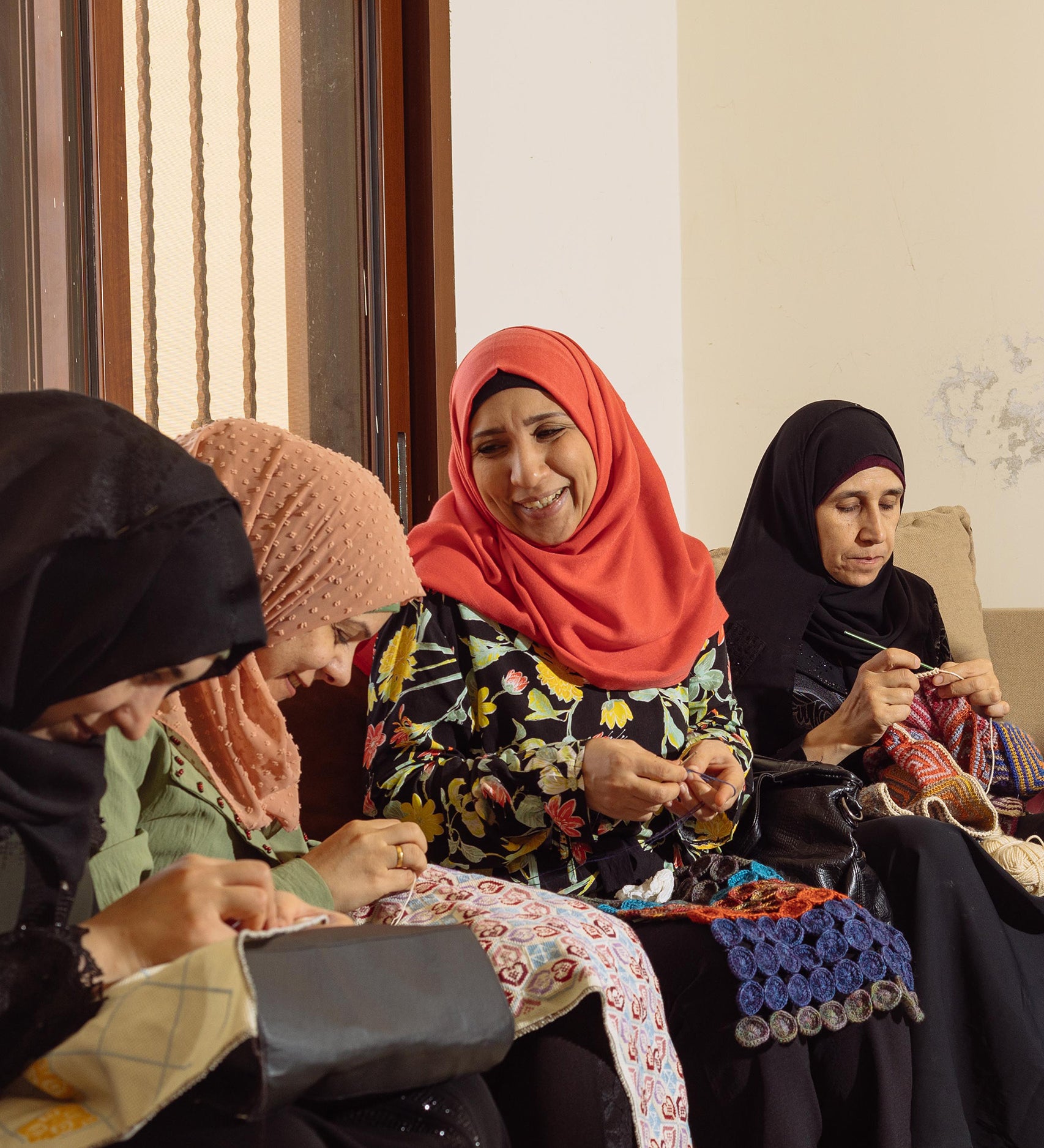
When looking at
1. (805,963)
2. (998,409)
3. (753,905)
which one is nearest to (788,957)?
(805,963)

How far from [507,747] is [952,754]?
900mm

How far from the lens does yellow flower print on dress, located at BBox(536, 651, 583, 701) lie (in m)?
1.80

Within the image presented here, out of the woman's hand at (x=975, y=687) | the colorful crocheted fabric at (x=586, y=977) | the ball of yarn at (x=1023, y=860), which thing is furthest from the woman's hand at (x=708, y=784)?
the woman's hand at (x=975, y=687)

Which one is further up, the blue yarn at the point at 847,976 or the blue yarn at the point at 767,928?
the blue yarn at the point at 767,928

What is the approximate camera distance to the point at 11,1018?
84 centimetres

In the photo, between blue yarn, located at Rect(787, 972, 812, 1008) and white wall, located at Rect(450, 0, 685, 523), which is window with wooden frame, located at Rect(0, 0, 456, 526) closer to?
white wall, located at Rect(450, 0, 685, 523)

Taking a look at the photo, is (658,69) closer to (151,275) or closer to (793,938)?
(151,275)

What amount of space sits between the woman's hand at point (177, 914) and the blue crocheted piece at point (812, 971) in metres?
0.62

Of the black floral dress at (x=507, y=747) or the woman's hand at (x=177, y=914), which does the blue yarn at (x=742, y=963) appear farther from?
the woman's hand at (x=177, y=914)

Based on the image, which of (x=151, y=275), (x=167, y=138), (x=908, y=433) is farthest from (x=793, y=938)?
(x=908, y=433)

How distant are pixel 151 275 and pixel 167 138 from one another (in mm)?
286

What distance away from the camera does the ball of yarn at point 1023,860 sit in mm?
1856

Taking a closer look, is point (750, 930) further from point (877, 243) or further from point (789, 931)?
point (877, 243)

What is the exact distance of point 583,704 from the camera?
70.9 inches
